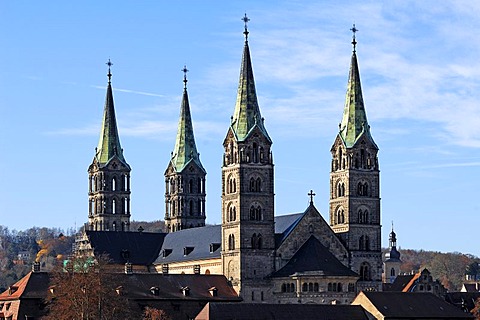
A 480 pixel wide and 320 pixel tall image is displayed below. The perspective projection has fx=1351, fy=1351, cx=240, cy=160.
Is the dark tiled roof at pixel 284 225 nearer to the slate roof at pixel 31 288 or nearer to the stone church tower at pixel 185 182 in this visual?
the slate roof at pixel 31 288

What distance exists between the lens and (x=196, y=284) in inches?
5305

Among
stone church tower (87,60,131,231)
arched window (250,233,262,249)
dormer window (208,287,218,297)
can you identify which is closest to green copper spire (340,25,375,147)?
arched window (250,233,262,249)

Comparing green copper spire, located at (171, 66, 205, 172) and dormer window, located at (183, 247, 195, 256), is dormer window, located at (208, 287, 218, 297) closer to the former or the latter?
dormer window, located at (183, 247, 195, 256)

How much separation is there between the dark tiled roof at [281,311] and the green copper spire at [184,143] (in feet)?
163

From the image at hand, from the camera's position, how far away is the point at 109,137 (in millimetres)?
174250

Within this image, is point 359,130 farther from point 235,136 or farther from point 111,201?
point 111,201

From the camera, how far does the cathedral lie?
135 meters

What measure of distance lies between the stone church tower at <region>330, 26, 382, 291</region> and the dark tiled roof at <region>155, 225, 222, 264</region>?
1312 centimetres

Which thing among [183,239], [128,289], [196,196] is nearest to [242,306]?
[128,289]

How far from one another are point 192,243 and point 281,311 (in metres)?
33.1

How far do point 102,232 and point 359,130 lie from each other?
36.7m

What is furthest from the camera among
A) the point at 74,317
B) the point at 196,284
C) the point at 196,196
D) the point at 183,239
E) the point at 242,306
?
the point at 196,196

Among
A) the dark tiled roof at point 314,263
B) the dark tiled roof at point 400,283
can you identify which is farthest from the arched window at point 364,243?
the dark tiled roof at point 400,283

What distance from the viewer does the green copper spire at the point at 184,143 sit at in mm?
170850
